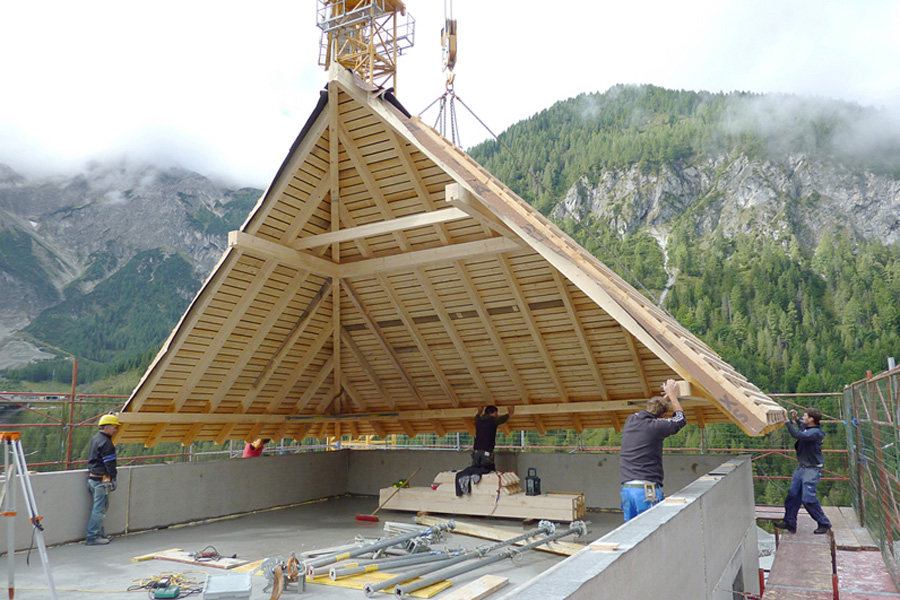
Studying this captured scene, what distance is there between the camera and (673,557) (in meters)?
3.51

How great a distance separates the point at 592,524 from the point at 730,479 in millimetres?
2911

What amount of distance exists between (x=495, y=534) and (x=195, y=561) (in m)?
3.33

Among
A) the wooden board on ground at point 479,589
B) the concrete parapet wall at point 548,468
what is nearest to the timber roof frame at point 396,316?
the concrete parapet wall at point 548,468

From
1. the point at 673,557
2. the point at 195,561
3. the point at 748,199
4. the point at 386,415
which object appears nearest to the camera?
the point at 673,557

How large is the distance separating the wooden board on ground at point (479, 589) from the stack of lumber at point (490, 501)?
341 centimetres

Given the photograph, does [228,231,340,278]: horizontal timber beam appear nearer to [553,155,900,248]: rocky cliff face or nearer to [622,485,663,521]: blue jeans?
[622,485,663,521]: blue jeans

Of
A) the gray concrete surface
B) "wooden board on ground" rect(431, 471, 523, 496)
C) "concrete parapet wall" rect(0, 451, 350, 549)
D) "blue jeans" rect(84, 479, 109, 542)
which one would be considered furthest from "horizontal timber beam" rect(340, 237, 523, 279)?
"blue jeans" rect(84, 479, 109, 542)

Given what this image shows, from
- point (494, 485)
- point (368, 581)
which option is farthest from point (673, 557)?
point (494, 485)

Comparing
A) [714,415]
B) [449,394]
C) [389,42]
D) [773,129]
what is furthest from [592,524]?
[773,129]

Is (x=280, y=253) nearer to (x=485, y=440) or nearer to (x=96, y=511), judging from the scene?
(x=96, y=511)

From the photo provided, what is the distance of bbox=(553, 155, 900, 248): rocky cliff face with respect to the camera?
77.0m

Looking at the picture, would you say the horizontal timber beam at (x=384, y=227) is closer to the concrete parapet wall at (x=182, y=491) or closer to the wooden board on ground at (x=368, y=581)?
the concrete parapet wall at (x=182, y=491)

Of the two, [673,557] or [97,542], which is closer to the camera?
[673,557]

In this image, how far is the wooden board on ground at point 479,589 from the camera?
4.54 metres
